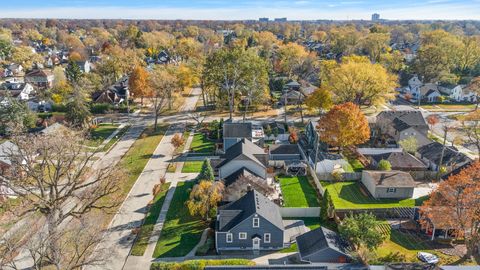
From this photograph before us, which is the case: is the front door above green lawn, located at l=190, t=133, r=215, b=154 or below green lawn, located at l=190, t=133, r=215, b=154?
below

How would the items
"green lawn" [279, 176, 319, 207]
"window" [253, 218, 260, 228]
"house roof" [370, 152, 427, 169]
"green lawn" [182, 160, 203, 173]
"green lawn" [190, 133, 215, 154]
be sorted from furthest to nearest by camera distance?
"green lawn" [190, 133, 215, 154] → "green lawn" [182, 160, 203, 173] → "house roof" [370, 152, 427, 169] → "green lawn" [279, 176, 319, 207] → "window" [253, 218, 260, 228]

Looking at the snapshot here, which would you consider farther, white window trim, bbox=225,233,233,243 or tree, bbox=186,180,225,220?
tree, bbox=186,180,225,220

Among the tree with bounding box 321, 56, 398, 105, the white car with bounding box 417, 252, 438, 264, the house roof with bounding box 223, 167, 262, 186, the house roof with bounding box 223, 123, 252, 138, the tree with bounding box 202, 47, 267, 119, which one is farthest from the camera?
the tree with bounding box 202, 47, 267, 119

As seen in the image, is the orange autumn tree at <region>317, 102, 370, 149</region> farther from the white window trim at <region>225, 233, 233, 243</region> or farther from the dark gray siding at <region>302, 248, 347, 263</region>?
the white window trim at <region>225, 233, 233, 243</region>

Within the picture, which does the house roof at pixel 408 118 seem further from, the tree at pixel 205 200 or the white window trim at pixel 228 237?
the white window trim at pixel 228 237

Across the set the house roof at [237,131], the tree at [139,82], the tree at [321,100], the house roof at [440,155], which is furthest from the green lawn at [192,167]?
the house roof at [440,155]

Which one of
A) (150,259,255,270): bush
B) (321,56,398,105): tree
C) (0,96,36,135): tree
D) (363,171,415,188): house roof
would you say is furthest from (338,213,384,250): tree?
(0,96,36,135): tree

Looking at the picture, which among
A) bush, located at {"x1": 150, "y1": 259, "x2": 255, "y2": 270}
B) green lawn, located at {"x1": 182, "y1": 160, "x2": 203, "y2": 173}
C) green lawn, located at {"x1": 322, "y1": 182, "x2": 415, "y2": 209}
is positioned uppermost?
green lawn, located at {"x1": 182, "y1": 160, "x2": 203, "y2": 173}
